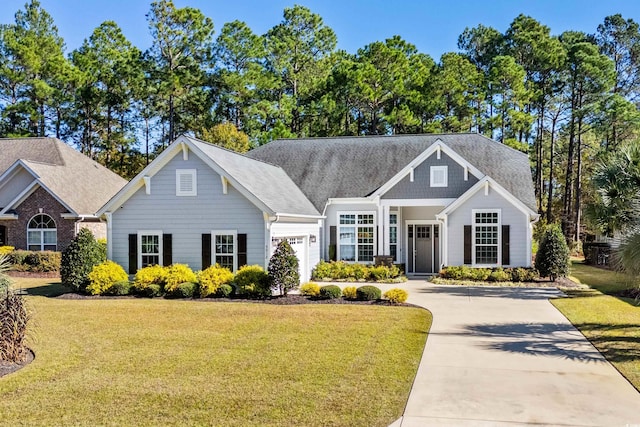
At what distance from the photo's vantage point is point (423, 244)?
25391 millimetres

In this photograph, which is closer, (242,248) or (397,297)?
(397,297)

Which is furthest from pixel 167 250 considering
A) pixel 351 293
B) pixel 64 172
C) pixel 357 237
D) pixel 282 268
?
pixel 64 172

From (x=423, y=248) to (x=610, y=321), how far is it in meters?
12.6

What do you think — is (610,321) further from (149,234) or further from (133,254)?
(133,254)

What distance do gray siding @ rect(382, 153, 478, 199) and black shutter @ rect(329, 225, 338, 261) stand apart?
2.86 metres

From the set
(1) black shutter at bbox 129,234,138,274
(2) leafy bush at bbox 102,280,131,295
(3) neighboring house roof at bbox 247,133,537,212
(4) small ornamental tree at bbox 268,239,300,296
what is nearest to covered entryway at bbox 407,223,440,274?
(3) neighboring house roof at bbox 247,133,537,212

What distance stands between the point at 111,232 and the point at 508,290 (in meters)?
14.3

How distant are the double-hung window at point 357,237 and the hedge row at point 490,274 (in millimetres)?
3753

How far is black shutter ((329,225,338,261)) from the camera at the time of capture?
81.1 ft

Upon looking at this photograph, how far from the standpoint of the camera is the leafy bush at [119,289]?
693 inches

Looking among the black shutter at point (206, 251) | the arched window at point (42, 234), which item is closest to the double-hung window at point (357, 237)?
the black shutter at point (206, 251)

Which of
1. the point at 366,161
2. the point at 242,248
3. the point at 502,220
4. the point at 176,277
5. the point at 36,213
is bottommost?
the point at 176,277

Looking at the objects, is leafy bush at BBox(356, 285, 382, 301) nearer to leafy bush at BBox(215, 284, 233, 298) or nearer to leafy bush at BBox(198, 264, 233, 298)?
leafy bush at BBox(215, 284, 233, 298)

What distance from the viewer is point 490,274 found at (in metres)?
21.6
